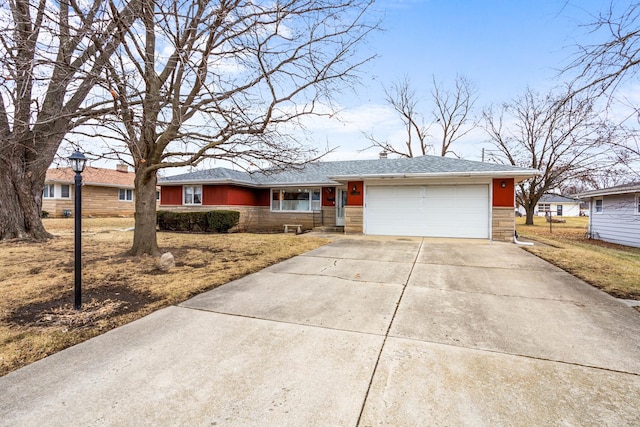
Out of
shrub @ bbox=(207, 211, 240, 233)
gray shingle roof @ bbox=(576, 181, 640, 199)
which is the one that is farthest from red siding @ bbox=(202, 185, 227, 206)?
gray shingle roof @ bbox=(576, 181, 640, 199)

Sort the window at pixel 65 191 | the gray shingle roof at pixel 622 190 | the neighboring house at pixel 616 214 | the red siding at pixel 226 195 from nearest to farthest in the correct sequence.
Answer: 1. the gray shingle roof at pixel 622 190
2. the neighboring house at pixel 616 214
3. the red siding at pixel 226 195
4. the window at pixel 65 191

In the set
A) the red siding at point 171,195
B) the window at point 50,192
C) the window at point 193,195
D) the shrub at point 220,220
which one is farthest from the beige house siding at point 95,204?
the shrub at point 220,220

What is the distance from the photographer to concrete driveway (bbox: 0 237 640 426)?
2.05 m

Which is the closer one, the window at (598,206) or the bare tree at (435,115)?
the window at (598,206)

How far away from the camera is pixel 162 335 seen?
3240 millimetres

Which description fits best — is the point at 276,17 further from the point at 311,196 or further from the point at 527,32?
the point at 311,196

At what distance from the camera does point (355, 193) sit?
12.8 meters

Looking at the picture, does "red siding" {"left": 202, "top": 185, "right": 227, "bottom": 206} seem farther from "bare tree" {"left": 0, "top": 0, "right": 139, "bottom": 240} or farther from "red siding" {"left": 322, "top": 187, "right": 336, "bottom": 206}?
"bare tree" {"left": 0, "top": 0, "right": 139, "bottom": 240}

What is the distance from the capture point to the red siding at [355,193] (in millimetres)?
12703

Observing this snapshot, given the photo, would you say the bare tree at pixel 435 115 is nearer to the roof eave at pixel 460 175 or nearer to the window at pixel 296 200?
the window at pixel 296 200

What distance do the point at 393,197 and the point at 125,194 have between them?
973 inches

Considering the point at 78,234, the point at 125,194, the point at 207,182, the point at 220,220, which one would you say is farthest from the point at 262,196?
the point at 125,194

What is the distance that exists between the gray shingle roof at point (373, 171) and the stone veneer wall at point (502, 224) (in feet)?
4.47

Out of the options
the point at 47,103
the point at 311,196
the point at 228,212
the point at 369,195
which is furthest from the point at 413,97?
the point at 47,103
